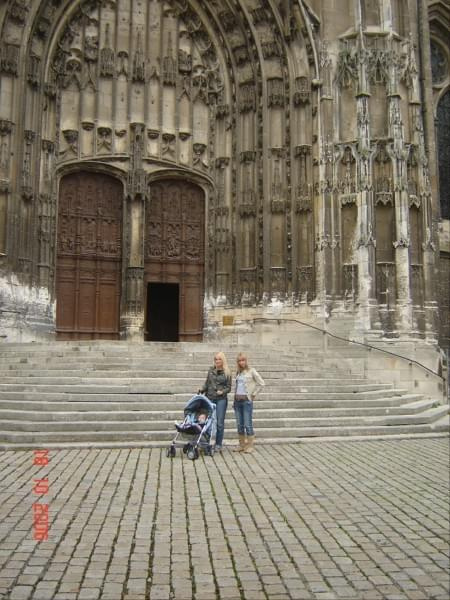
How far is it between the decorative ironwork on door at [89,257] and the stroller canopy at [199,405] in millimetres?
10525

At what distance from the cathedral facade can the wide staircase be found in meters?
3.76

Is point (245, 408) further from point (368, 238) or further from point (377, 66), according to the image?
point (377, 66)

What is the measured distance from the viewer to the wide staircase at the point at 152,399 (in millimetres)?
9406

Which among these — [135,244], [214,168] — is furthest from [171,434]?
[214,168]

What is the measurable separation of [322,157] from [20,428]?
12.0 m

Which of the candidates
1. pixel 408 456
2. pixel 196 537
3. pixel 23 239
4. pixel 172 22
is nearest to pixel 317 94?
pixel 172 22

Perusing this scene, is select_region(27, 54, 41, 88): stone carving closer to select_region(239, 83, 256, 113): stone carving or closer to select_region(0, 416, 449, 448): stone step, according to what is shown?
select_region(239, 83, 256, 113): stone carving

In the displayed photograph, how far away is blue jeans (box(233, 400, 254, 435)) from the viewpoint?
8.62 metres

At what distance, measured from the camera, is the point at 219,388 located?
8.76 metres

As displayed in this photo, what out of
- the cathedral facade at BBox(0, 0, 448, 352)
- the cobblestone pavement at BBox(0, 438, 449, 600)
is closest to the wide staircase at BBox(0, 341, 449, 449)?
the cobblestone pavement at BBox(0, 438, 449, 600)

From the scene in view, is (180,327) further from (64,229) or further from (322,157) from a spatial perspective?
(322,157)

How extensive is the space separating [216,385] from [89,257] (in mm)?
10958

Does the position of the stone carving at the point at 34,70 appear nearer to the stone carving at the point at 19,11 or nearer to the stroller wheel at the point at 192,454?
the stone carving at the point at 19,11

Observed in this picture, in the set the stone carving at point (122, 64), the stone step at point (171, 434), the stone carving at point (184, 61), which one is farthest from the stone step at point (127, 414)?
the stone carving at point (184, 61)
